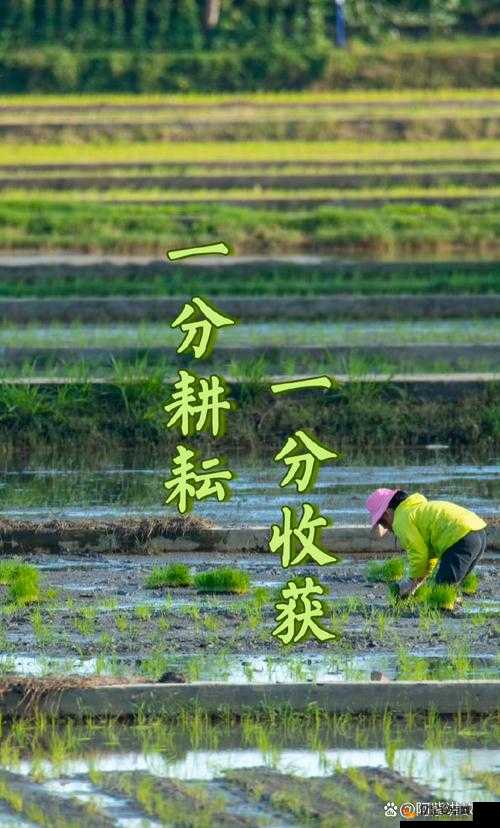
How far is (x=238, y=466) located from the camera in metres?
11.3

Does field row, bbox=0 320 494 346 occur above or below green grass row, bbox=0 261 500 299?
above

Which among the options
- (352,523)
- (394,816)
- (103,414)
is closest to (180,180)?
(103,414)

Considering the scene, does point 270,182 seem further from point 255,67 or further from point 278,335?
point 278,335

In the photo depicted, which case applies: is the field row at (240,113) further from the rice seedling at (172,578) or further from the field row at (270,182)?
the rice seedling at (172,578)

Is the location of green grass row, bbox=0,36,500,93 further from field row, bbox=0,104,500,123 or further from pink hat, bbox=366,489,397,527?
pink hat, bbox=366,489,397,527

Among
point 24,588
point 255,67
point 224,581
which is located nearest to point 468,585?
point 224,581

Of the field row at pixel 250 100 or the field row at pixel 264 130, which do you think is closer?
the field row at pixel 264 130

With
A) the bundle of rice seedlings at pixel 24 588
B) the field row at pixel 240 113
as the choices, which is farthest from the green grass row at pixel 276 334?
the field row at pixel 240 113

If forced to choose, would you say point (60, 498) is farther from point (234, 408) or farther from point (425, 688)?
point (425, 688)

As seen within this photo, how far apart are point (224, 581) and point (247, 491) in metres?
2.59

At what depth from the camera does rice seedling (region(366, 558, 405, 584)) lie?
26.3 ft

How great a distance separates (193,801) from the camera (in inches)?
200

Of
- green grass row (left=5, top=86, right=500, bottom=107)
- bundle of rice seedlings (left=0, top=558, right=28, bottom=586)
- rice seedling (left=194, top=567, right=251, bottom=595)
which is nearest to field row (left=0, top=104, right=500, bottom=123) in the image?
green grass row (left=5, top=86, right=500, bottom=107)

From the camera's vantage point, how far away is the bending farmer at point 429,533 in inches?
285
